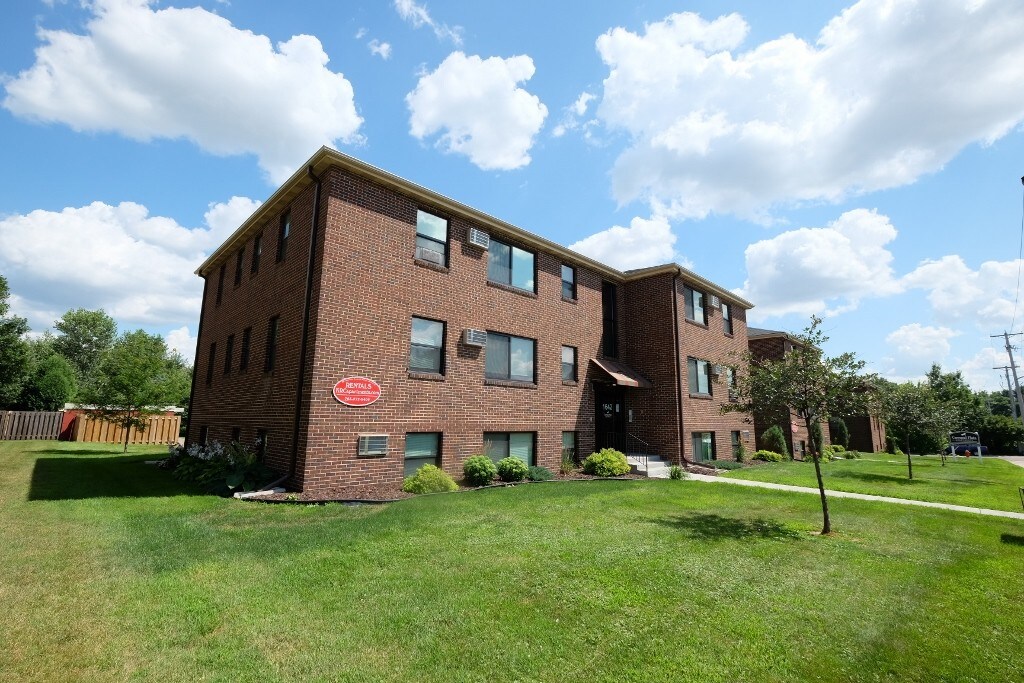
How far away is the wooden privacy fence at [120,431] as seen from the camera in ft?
88.4

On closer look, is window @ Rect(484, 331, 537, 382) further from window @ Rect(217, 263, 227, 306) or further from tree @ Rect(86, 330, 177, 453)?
tree @ Rect(86, 330, 177, 453)

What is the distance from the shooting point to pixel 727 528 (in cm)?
829

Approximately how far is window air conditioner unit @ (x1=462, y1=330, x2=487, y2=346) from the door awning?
5560mm

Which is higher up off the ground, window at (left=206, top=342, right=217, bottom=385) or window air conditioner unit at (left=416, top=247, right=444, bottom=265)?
window air conditioner unit at (left=416, top=247, right=444, bottom=265)

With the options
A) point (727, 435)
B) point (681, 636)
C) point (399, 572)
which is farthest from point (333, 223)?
point (727, 435)

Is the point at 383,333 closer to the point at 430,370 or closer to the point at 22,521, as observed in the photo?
the point at 430,370

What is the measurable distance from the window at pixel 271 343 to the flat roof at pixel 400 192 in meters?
3.52

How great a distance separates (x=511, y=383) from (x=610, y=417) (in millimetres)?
5822

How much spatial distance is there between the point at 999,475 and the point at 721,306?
12.3m

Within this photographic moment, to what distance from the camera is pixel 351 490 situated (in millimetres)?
10445

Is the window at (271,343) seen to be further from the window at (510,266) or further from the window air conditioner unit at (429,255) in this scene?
the window at (510,266)

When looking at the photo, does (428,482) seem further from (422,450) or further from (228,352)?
(228,352)

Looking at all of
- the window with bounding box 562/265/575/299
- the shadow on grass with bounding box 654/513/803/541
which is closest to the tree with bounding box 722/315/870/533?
the shadow on grass with bounding box 654/513/803/541

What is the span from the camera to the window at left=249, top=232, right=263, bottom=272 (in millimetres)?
15341
